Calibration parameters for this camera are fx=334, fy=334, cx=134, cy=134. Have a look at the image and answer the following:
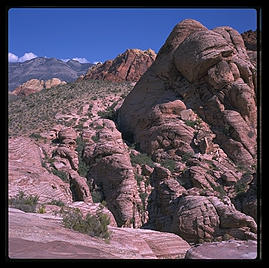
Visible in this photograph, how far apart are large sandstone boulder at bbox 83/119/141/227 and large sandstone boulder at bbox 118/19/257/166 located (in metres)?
2.34

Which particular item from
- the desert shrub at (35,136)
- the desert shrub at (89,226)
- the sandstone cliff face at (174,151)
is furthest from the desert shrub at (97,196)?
the desert shrub at (89,226)

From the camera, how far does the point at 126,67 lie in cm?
5234

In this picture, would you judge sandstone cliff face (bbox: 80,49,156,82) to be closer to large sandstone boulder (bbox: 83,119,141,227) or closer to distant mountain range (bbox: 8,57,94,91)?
large sandstone boulder (bbox: 83,119,141,227)

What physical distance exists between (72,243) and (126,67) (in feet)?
158

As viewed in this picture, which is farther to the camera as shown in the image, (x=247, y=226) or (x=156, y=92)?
(x=156, y=92)

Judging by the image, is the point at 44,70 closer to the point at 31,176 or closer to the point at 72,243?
the point at 31,176

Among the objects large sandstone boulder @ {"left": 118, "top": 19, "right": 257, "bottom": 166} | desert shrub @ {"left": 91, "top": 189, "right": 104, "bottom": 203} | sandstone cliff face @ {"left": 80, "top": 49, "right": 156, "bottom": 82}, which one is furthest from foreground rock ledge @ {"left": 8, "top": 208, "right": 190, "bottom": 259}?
sandstone cliff face @ {"left": 80, "top": 49, "right": 156, "bottom": 82}

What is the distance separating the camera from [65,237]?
6215 mm

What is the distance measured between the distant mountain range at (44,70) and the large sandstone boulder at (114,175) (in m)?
78.9

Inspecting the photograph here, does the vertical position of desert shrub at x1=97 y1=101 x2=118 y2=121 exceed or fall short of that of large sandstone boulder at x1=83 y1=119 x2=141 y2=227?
it exceeds it

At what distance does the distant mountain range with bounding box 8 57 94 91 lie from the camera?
324 ft
